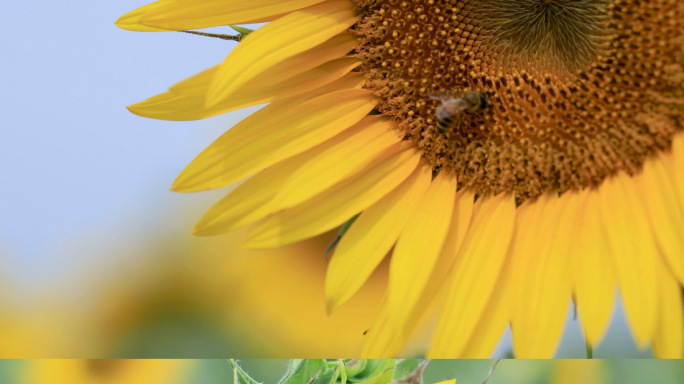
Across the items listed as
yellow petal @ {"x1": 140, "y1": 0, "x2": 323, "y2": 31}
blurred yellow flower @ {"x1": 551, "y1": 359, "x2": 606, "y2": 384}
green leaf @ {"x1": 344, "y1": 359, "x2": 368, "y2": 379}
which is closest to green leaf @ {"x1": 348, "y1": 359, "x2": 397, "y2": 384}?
green leaf @ {"x1": 344, "y1": 359, "x2": 368, "y2": 379}

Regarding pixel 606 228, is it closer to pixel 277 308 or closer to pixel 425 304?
pixel 425 304

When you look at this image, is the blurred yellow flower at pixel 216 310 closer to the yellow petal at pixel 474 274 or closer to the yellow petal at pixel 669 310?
the yellow petal at pixel 474 274

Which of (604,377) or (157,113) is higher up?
(157,113)

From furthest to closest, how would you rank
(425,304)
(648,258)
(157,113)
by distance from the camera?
(157,113), (425,304), (648,258)

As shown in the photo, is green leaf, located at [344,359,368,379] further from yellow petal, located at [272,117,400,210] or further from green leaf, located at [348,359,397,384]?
yellow petal, located at [272,117,400,210]

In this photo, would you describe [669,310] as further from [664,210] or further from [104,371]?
[104,371]

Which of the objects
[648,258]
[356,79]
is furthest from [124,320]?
[648,258]

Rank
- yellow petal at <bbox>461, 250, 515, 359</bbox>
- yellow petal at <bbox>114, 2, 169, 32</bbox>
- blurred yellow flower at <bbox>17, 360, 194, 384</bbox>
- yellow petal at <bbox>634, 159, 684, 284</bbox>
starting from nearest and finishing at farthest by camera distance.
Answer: yellow petal at <bbox>634, 159, 684, 284</bbox> < yellow petal at <bbox>461, 250, 515, 359</bbox> < yellow petal at <bbox>114, 2, 169, 32</bbox> < blurred yellow flower at <bbox>17, 360, 194, 384</bbox>
